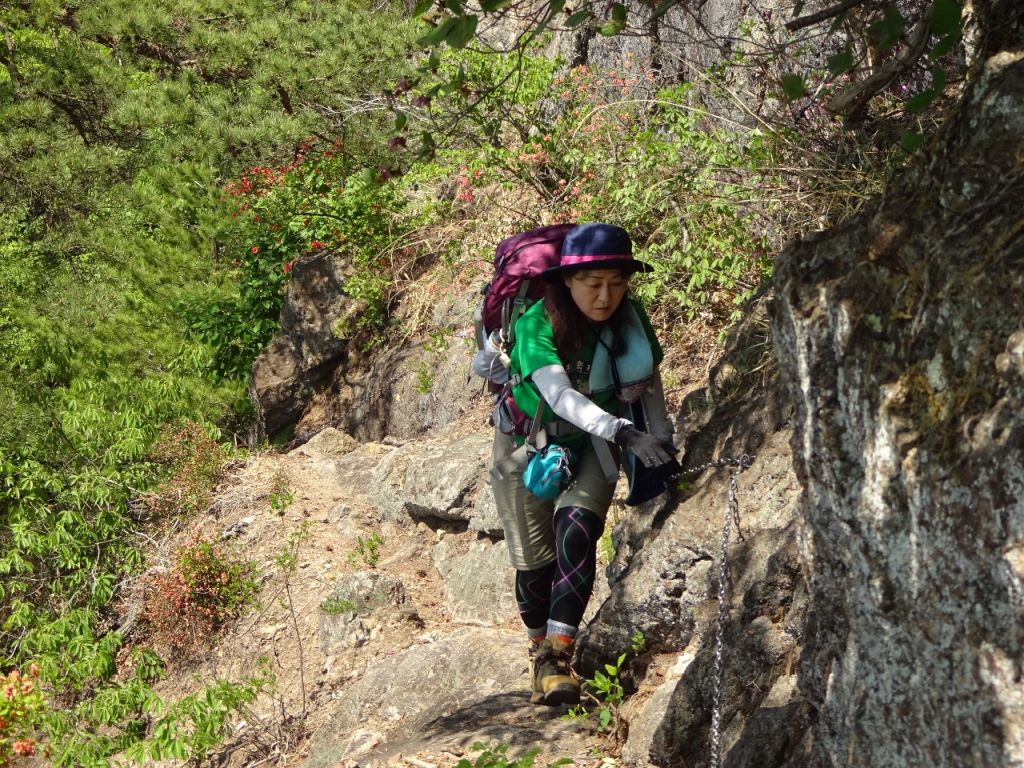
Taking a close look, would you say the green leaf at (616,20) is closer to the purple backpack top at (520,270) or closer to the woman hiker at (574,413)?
the woman hiker at (574,413)

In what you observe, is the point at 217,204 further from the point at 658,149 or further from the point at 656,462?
the point at 656,462

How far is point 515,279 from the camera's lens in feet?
15.0

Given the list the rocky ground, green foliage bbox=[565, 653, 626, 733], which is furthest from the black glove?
the rocky ground

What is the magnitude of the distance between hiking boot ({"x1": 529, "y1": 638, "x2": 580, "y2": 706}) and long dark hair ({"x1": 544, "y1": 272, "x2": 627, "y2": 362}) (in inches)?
47.3

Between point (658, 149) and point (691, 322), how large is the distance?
4.39 ft

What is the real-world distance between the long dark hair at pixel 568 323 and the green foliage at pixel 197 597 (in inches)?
226

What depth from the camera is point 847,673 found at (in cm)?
271

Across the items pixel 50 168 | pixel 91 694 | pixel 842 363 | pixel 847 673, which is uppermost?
pixel 50 168

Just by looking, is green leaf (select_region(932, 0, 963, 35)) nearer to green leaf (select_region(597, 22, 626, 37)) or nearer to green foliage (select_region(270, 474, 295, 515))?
green leaf (select_region(597, 22, 626, 37))

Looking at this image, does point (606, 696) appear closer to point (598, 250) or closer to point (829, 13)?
point (598, 250)

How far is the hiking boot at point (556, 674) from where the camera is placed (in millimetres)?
4676

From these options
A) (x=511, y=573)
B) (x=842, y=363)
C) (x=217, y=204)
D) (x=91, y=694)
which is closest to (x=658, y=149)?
(x=511, y=573)

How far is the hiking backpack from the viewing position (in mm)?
4512

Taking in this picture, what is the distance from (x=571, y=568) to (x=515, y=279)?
1.17 meters
